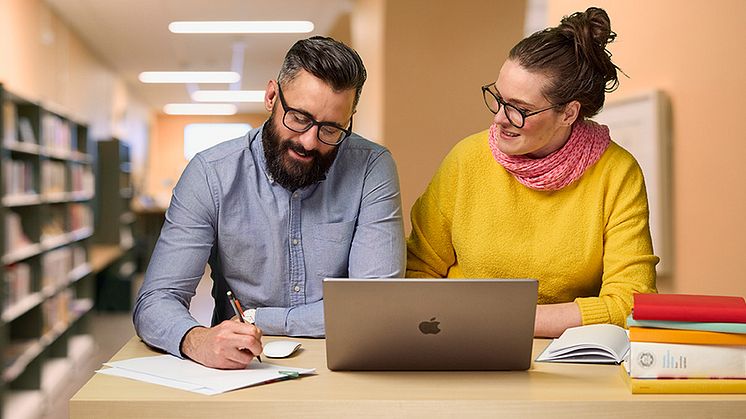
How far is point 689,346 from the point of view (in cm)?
140

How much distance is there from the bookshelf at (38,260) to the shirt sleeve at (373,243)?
2687 mm

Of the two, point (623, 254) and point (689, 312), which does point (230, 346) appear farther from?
point (623, 254)

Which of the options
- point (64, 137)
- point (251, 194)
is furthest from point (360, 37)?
point (251, 194)

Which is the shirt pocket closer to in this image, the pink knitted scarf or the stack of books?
the pink knitted scarf

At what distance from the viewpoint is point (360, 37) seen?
22.1ft

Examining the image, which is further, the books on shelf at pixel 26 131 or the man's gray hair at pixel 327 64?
the books on shelf at pixel 26 131

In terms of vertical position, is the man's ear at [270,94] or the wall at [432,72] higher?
the wall at [432,72]

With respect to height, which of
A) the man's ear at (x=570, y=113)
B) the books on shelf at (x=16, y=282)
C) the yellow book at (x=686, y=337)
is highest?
the man's ear at (x=570, y=113)

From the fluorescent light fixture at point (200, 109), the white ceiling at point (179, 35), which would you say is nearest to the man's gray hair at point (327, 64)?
the white ceiling at point (179, 35)

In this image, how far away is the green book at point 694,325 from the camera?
139cm

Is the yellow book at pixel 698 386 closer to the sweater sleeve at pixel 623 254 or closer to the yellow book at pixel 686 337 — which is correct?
the yellow book at pixel 686 337

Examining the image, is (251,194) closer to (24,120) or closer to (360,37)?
(24,120)

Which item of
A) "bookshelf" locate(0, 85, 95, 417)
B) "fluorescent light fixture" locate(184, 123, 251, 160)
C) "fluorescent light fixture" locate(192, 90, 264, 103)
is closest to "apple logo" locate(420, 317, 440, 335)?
"bookshelf" locate(0, 85, 95, 417)

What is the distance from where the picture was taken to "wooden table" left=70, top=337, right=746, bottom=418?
1.27 meters
